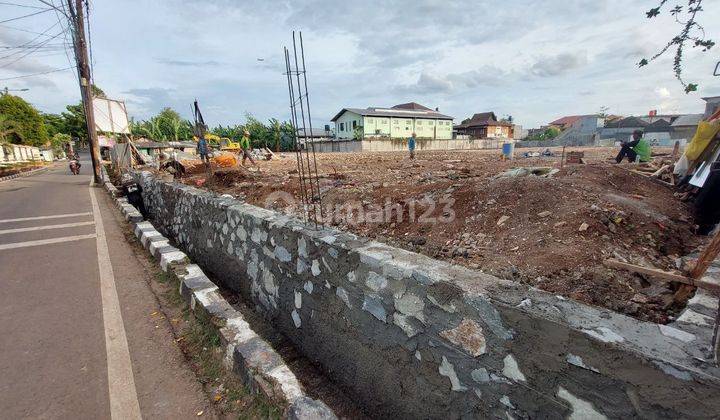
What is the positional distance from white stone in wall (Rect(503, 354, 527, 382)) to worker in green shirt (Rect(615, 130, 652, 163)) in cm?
1341

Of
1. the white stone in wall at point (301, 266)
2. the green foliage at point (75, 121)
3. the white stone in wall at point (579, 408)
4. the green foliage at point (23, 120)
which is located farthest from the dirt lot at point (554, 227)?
the green foliage at point (75, 121)

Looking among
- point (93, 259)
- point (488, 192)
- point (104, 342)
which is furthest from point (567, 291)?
point (93, 259)

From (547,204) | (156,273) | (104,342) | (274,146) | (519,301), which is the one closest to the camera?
(519,301)

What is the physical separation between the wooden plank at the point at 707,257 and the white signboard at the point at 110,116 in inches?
784

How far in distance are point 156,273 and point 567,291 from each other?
4.65 m

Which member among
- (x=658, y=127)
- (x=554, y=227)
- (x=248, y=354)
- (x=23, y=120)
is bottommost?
(x=248, y=354)

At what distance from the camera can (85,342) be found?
2875 mm

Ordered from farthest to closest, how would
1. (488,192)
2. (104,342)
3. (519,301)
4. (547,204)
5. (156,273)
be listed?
(488,192) < (547,204) < (156,273) < (104,342) < (519,301)

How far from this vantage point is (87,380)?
242cm

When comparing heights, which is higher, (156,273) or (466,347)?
(466,347)

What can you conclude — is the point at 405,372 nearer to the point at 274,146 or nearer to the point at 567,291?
the point at 567,291

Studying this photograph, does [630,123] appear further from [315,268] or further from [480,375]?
[480,375]

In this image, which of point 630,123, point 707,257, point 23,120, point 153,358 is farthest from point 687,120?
point 23,120

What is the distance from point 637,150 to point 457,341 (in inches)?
533
